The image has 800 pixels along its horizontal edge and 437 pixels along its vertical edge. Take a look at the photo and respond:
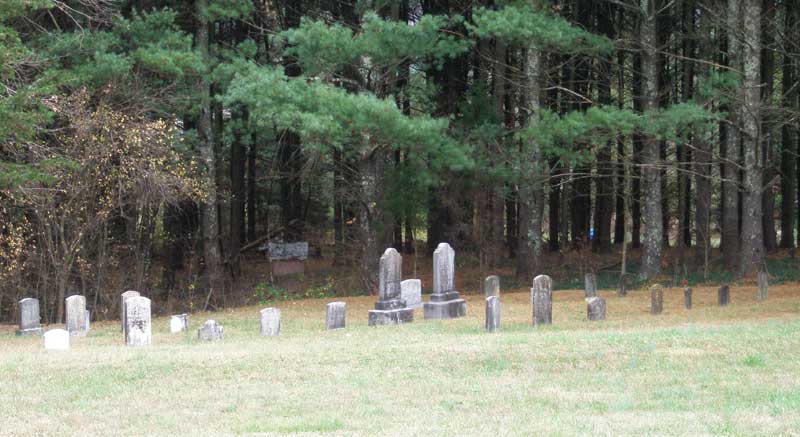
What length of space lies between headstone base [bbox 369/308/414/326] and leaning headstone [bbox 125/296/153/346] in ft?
13.8

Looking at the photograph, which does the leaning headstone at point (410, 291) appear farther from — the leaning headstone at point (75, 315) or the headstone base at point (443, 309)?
the leaning headstone at point (75, 315)

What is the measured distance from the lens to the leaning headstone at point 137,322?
13.8 metres

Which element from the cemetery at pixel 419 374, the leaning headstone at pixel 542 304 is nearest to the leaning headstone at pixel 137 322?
the cemetery at pixel 419 374

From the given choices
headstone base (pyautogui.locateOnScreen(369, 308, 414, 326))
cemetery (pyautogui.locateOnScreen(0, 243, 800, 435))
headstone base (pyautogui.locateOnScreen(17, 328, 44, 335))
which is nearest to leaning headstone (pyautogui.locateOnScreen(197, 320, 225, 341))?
cemetery (pyautogui.locateOnScreen(0, 243, 800, 435))

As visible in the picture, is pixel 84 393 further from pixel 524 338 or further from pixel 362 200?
pixel 362 200

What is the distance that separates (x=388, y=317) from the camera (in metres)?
16.7

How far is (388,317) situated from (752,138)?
37.6ft

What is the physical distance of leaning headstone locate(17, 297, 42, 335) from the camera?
54.5 feet

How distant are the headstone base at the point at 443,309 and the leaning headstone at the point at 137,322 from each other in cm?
549

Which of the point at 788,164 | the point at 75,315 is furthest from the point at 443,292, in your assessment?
the point at 788,164

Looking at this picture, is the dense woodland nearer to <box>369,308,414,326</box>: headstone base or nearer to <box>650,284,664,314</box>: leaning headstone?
<box>369,308,414,326</box>: headstone base

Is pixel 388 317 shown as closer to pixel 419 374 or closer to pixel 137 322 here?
pixel 137 322

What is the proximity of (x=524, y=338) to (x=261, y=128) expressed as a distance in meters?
13.5

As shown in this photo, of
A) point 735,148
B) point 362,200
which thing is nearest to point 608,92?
point 735,148
